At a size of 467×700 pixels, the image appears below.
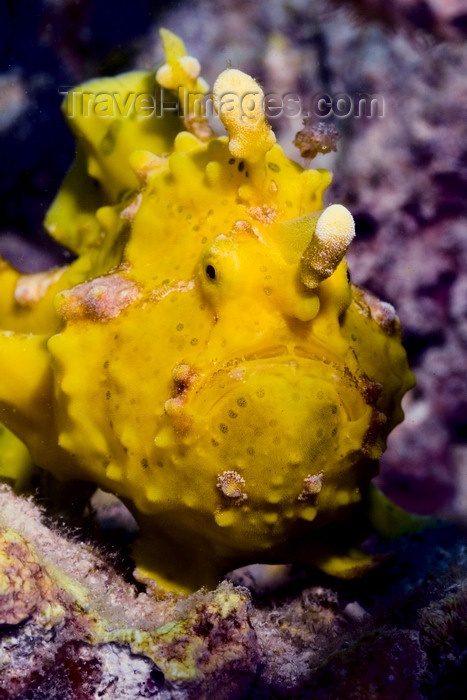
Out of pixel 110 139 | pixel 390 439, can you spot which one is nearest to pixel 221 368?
pixel 110 139

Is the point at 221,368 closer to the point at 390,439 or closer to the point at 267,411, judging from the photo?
the point at 267,411

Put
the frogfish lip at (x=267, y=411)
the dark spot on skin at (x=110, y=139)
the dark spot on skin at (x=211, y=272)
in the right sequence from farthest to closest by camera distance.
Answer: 1. the dark spot on skin at (x=110, y=139)
2. the dark spot on skin at (x=211, y=272)
3. the frogfish lip at (x=267, y=411)

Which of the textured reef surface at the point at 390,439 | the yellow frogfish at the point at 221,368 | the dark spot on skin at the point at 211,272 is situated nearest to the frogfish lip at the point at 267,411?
the yellow frogfish at the point at 221,368

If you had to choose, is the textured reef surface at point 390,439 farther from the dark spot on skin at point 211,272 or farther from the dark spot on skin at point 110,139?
the dark spot on skin at point 110,139

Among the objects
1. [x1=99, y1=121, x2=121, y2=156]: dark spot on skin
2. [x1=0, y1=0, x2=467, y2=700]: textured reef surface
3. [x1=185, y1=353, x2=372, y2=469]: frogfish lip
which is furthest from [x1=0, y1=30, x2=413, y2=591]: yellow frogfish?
[x1=99, y1=121, x2=121, y2=156]: dark spot on skin

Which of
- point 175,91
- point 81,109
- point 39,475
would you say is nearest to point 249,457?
point 39,475

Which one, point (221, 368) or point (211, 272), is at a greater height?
point (211, 272)

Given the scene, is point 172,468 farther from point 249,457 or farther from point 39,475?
point 39,475

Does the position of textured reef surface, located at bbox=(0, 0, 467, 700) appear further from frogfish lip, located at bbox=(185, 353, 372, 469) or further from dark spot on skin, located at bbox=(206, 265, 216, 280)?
dark spot on skin, located at bbox=(206, 265, 216, 280)
